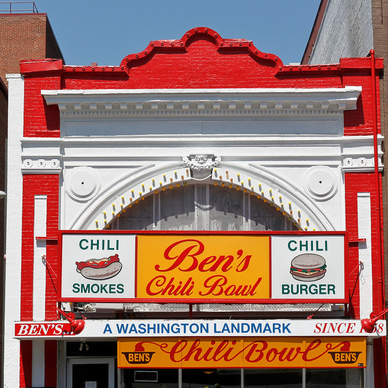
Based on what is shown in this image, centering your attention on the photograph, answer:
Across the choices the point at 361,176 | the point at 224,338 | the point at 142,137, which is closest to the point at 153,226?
the point at 142,137

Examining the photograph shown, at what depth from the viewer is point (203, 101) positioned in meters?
16.7

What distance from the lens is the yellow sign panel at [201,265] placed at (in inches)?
613

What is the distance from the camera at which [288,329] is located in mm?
15133

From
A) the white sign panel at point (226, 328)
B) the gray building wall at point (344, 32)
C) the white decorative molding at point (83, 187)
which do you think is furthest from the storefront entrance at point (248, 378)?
the gray building wall at point (344, 32)

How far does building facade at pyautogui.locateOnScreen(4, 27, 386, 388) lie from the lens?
15.6 metres

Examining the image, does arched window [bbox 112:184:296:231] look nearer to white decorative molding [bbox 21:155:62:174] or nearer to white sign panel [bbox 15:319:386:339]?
white decorative molding [bbox 21:155:62:174]

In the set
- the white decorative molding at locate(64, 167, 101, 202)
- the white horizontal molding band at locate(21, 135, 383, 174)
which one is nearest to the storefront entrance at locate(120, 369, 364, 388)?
the white decorative molding at locate(64, 167, 101, 202)

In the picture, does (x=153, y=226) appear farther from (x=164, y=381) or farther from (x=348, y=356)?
(x=348, y=356)

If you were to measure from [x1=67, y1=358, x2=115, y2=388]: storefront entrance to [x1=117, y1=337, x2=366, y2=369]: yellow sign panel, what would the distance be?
1307 millimetres

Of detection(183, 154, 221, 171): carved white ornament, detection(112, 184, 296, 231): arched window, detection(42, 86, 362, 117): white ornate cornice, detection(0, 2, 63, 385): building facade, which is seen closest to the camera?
detection(42, 86, 362, 117): white ornate cornice

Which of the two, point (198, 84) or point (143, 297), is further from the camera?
point (198, 84)

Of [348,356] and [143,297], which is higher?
[143,297]

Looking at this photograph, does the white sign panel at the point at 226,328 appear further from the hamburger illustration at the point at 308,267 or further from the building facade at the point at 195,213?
the hamburger illustration at the point at 308,267

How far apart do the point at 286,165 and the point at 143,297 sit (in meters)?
4.35
